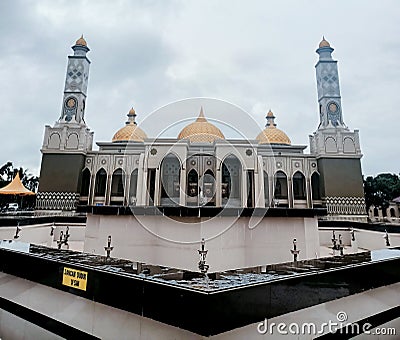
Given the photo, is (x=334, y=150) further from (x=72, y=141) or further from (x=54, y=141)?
(x=54, y=141)

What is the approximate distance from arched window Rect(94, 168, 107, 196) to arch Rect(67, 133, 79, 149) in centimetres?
221

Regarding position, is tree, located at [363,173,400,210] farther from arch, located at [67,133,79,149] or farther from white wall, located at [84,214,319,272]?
arch, located at [67,133,79,149]

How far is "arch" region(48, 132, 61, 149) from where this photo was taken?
55.1ft

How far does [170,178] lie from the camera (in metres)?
16.9

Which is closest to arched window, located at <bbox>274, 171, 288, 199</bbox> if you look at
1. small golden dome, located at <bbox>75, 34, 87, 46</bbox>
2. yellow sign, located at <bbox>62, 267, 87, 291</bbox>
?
small golden dome, located at <bbox>75, 34, 87, 46</bbox>

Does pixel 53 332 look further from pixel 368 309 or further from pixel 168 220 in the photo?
pixel 168 220

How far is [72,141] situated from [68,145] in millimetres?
350

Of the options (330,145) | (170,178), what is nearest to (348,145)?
(330,145)

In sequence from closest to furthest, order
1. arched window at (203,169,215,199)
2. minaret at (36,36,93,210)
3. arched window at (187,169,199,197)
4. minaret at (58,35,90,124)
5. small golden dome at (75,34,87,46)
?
minaret at (36,36,93,210) → arched window at (203,169,215,199) → arched window at (187,169,199,197) → minaret at (58,35,90,124) → small golden dome at (75,34,87,46)

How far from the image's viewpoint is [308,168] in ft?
57.2

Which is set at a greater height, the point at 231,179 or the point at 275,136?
the point at 275,136

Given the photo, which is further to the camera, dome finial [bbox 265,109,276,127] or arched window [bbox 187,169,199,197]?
dome finial [bbox 265,109,276,127]

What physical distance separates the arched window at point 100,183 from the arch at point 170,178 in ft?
13.3

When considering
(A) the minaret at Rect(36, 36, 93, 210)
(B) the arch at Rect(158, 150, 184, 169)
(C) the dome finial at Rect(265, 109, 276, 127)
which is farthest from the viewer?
(C) the dome finial at Rect(265, 109, 276, 127)
